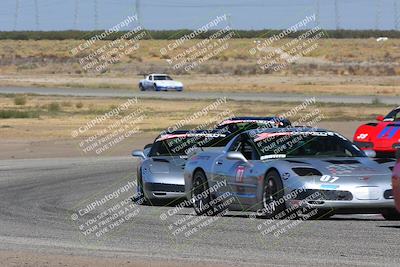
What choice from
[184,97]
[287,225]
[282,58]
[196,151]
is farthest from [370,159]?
[282,58]

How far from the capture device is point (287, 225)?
48.6ft

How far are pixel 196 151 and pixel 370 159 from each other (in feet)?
10.9

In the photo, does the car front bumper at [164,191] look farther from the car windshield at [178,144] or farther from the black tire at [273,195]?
the black tire at [273,195]

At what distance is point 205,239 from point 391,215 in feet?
10.2

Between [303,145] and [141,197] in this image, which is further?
[141,197]

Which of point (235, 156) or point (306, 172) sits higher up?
point (235, 156)

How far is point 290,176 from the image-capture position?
15.3m

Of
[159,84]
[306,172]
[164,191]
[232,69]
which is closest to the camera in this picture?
[306,172]

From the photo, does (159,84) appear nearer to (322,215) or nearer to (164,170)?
(164,170)

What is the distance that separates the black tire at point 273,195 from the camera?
50.5 feet

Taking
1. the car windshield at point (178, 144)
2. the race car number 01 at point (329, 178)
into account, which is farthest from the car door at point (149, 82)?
the race car number 01 at point (329, 178)

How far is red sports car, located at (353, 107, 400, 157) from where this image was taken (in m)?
24.1

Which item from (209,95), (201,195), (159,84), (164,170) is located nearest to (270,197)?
(201,195)

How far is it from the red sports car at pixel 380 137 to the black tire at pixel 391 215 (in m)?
7.88
